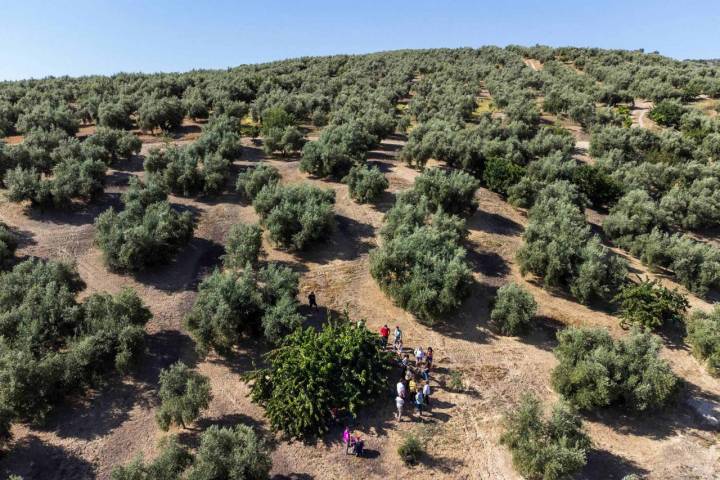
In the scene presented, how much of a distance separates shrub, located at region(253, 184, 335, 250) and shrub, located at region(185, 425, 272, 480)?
1452 centimetres

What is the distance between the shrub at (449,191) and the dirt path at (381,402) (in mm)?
2724

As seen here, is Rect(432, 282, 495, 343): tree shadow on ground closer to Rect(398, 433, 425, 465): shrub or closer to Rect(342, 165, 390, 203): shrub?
Rect(398, 433, 425, 465): shrub

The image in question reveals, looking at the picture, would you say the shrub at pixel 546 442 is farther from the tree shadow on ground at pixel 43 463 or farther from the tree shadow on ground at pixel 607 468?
the tree shadow on ground at pixel 43 463

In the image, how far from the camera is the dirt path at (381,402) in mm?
14805

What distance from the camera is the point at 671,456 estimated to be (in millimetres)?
15430

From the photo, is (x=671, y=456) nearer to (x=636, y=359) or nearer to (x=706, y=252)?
(x=636, y=359)

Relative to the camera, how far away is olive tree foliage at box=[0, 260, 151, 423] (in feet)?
50.1

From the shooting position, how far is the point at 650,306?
21.6 metres

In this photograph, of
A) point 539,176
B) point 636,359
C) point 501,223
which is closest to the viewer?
point 636,359

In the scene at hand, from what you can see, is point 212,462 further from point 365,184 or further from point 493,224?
point 493,224

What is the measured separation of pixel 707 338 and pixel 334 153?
27602 mm

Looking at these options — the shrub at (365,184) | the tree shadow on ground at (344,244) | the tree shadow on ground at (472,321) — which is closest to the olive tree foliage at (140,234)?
the tree shadow on ground at (344,244)

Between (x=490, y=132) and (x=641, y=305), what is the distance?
89.3ft

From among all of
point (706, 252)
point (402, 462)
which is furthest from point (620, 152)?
point (402, 462)
